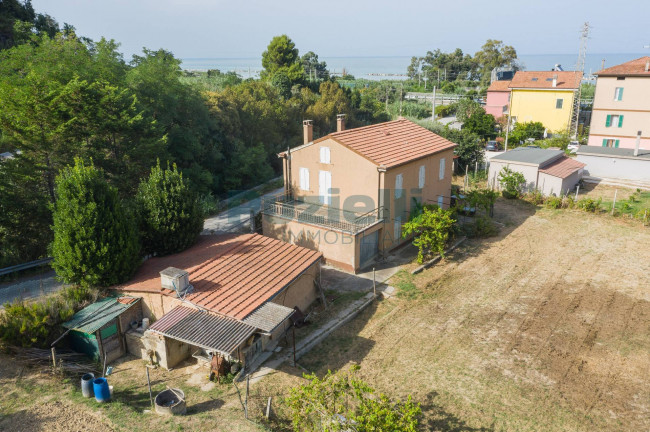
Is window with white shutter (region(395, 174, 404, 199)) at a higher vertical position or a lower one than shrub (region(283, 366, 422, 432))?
higher

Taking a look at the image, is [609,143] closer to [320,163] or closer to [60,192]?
[320,163]

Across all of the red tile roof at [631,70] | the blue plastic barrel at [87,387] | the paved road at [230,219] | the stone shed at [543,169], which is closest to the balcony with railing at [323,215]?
the paved road at [230,219]

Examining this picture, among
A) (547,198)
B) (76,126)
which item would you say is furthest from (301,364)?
(547,198)

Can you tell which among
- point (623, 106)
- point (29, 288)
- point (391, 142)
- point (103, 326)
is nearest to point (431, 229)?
point (391, 142)

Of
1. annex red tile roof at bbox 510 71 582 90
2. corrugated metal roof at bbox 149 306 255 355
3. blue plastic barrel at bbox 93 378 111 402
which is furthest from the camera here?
annex red tile roof at bbox 510 71 582 90

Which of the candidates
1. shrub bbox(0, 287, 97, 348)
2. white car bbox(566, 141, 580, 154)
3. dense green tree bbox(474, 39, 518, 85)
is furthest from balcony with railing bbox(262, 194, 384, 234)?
dense green tree bbox(474, 39, 518, 85)

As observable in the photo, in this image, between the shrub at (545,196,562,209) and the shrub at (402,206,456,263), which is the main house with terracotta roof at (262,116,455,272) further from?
the shrub at (545,196,562,209)

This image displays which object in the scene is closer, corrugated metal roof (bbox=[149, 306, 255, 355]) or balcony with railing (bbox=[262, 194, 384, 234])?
corrugated metal roof (bbox=[149, 306, 255, 355])
